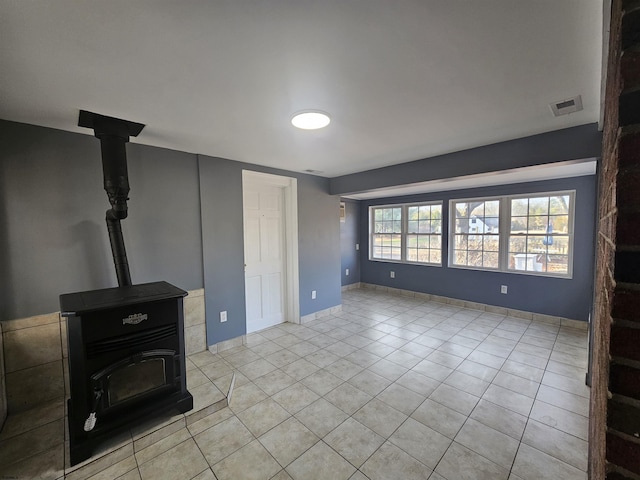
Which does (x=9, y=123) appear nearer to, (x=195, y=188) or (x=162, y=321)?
(x=195, y=188)

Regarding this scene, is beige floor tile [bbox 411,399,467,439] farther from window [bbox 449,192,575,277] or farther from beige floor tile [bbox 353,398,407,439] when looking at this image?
window [bbox 449,192,575,277]

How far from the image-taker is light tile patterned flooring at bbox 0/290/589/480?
5.47ft

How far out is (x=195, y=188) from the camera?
2969 millimetres

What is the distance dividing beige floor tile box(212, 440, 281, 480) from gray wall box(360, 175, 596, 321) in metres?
3.67

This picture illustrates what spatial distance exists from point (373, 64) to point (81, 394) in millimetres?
2549

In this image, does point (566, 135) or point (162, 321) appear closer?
point (162, 321)

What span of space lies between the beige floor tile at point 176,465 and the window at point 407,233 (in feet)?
16.1

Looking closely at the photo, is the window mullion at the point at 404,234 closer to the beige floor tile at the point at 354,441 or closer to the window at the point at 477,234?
the window at the point at 477,234

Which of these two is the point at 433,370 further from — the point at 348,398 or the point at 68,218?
the point at 68,218

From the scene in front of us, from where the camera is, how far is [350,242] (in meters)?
6.37

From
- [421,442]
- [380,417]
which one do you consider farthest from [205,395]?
[421,442]

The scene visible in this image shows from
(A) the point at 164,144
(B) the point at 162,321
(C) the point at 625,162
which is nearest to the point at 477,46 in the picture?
(C) the point at 625,162

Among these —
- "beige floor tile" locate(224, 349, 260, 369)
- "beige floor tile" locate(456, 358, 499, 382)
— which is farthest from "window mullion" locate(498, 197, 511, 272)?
"beige floor tile" locate(224, 349, 260, 369)

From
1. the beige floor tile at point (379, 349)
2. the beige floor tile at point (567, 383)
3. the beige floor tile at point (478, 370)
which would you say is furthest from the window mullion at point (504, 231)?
the beige floor tile at point (379, 349)
